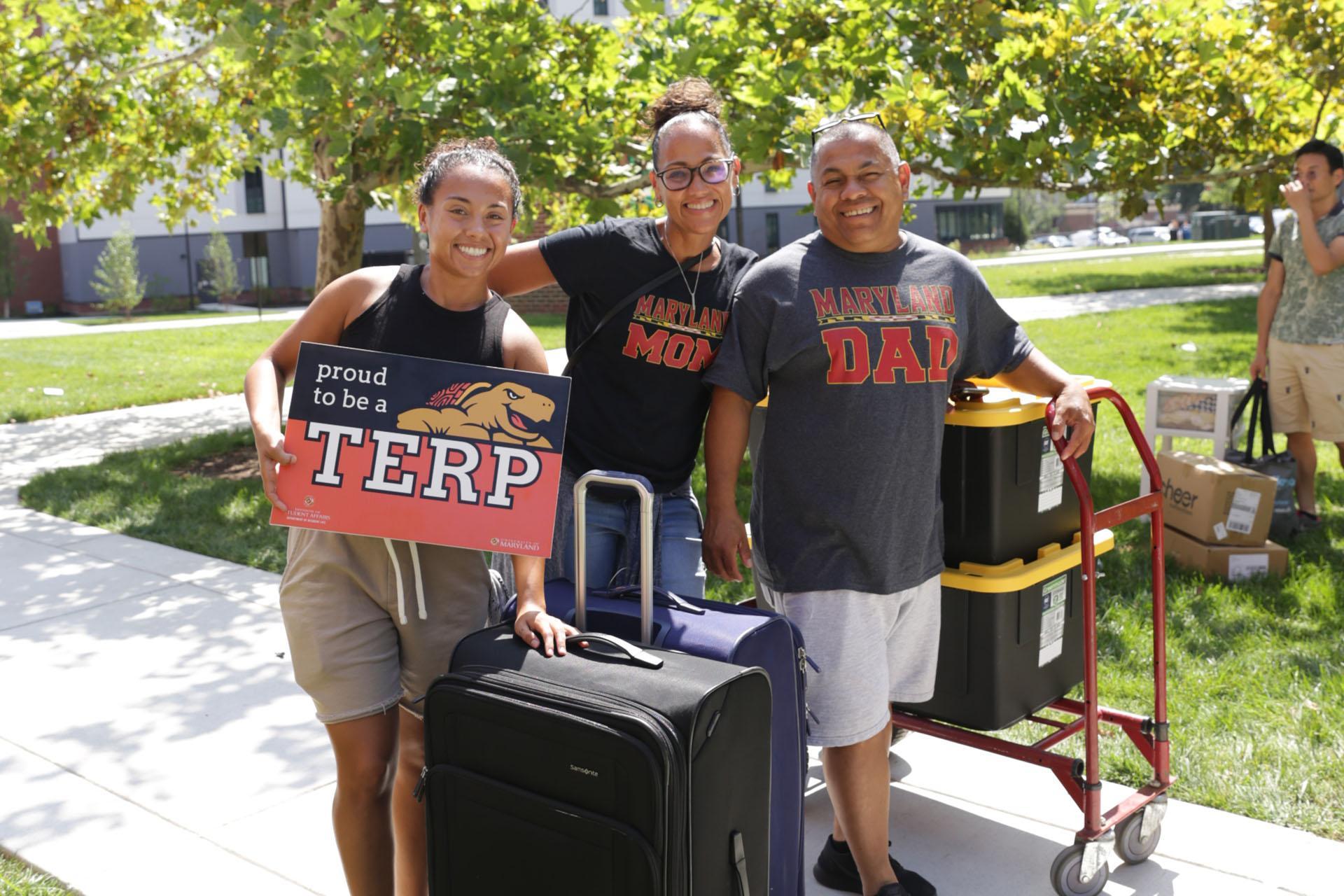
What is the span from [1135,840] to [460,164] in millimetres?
2434

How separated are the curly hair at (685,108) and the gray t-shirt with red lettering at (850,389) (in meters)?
0.36

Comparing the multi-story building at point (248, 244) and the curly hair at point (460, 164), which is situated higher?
the multi-story building at point (248, 244)

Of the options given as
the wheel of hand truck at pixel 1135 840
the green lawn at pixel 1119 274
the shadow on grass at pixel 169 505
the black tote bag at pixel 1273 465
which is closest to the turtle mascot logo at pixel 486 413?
the wheel of hand truck at pixel 1135 840

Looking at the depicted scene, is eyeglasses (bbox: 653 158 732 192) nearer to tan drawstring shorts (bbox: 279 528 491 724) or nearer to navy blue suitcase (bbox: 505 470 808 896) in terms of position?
navy blue suitcase (bbox: 505 470 808 896)

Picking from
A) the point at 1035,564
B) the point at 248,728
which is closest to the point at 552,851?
the point at 1035,564

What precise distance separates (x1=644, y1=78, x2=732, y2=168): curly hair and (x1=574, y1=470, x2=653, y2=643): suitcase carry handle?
85 centimetres

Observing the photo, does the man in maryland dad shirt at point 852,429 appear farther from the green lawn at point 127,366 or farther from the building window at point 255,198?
the building window at point 255,198

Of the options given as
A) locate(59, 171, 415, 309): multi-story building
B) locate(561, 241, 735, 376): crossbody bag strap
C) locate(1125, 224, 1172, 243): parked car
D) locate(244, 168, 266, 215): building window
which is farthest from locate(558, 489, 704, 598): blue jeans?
locate(1125, 224, 1172, 243): parked car

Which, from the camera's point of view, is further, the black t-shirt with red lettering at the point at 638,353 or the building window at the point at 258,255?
the building window at the point at 258,255

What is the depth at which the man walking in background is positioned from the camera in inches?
232

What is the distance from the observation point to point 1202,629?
5035 millimetres

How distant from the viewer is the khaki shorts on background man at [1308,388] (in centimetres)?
613

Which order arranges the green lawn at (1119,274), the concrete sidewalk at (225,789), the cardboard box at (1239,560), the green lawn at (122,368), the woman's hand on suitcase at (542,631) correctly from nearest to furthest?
the woman's hand on suitcase at (542,631), the concrete sidewalk at (225,789), the cardboard box at (1239,560), the green lawn at (122,368), the green lawn at (1119,274)

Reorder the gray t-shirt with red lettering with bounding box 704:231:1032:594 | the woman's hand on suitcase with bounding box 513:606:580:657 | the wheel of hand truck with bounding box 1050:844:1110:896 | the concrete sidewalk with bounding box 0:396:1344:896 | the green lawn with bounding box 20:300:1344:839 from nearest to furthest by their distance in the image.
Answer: the woman's hand on suitcase with bounding box 513:606:580:657
the gray t-shirt with red lettering with bounding box 704:231:1032:594
the wheel of hand truck with bounding box 1050:844:1110:896
the concrete sidewalk with bounding box 0:396:1344:896
the green lawn with bounding box 20:300:1344:839
